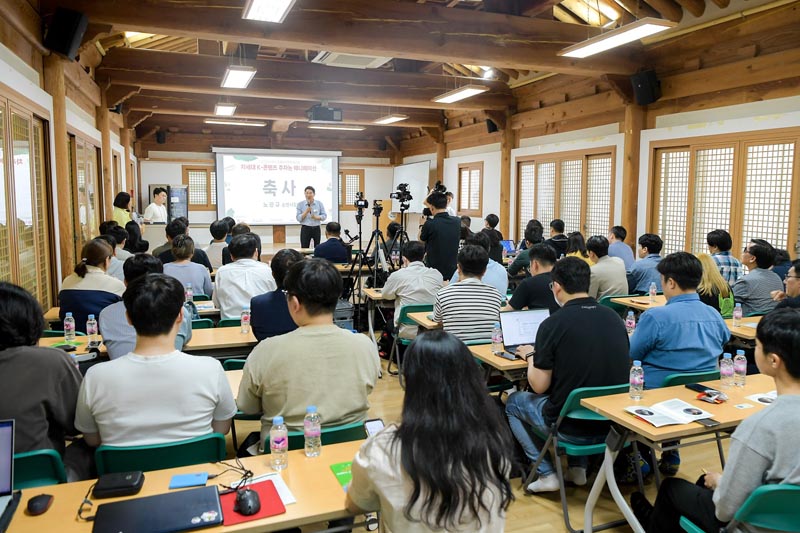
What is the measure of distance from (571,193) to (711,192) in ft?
8.01

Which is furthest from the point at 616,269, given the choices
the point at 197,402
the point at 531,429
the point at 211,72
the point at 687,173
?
the point at 211,72

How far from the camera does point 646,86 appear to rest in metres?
6.78

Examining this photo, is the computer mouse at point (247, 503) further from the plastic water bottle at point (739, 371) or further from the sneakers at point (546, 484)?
the plastic water bottle at point (739, 371)

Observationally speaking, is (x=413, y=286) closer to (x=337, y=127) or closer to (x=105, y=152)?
(x=105, y=152)

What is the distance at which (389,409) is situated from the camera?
436 cm

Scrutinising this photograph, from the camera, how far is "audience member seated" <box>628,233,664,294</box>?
5.50 metres

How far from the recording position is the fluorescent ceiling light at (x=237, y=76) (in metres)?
6.66

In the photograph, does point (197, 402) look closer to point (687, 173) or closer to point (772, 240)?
point (772, 240)

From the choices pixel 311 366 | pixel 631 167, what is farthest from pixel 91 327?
pixel 631 167

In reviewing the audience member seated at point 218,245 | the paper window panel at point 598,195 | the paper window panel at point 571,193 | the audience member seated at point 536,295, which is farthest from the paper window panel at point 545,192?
the audience member seated at point 536,295

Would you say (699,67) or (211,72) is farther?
(211,72)

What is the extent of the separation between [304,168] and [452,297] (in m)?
11.2

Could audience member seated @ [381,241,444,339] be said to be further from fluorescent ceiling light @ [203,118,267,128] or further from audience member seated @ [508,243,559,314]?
fluorescent ceiling light @ [203,118,267,128]

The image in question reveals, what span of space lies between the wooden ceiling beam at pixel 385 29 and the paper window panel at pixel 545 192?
7.62 feet
